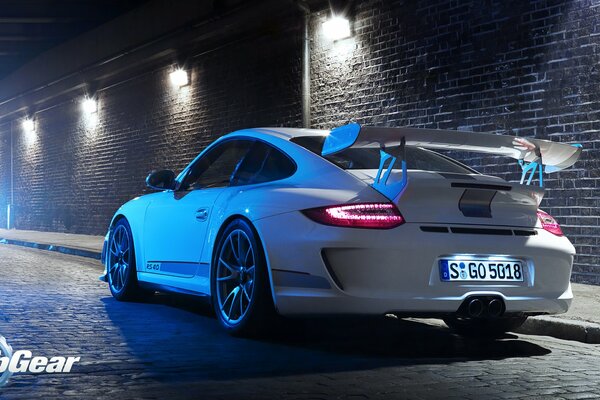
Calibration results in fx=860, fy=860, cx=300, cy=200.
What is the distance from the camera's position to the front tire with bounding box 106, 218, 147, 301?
286 inches

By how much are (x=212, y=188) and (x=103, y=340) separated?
1342 millimetres

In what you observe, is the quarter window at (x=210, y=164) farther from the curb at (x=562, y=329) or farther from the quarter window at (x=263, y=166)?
the curb at (x=562, y=329)

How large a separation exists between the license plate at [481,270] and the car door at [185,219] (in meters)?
1.78

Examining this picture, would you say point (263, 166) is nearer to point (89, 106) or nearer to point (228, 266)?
point (228, 266)

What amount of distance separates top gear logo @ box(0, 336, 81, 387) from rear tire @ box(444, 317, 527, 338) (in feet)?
8.59

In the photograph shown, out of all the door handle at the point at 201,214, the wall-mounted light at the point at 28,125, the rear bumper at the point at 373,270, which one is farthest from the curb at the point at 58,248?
the rear bumper at the point at 373,270

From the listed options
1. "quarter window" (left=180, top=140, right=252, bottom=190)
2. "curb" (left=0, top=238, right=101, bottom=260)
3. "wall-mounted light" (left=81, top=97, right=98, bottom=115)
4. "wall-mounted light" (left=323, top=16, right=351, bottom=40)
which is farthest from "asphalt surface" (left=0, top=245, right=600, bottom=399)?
"wall-mounted light" (left=81, top=97, right=98, bottom=115)

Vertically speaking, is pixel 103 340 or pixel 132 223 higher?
pixel 132 223

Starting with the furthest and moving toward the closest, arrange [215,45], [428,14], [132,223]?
[215,45] < [428,14] < [132,223]

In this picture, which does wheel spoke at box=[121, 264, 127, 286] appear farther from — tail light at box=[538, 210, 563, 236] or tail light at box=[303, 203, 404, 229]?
tail light at box=[538, 210, 563, 236]

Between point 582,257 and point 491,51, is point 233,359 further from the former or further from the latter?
point 491,51

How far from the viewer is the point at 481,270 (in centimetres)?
491

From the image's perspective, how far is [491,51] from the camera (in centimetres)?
998

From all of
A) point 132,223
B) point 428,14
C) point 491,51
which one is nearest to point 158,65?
point 428,14
